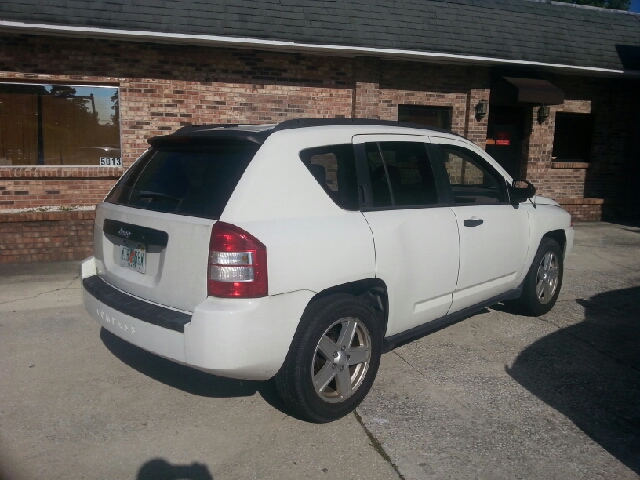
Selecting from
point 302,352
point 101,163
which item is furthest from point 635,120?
point 302,352

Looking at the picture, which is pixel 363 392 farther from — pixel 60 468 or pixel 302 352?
pixel 60 468

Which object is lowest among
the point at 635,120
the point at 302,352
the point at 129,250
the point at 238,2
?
the point at 302,352

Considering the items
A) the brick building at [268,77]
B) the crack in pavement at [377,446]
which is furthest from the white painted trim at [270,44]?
the crack in pavement at [377,446]

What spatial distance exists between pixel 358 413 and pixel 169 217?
69.1 inches

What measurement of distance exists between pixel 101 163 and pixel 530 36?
795 centimetres

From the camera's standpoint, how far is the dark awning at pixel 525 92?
1020 cm

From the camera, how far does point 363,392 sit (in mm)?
3717

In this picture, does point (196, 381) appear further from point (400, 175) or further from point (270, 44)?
point (270, 44)

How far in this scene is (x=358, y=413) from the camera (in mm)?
3691

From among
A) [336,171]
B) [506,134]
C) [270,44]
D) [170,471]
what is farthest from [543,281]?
[506,134]

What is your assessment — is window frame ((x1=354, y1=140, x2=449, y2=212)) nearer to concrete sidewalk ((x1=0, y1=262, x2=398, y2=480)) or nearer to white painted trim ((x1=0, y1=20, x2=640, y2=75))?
concrete sidewalk ((x1=0, y1=262, x2=398, y2=480))

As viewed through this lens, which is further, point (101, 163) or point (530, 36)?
point (530, 36)

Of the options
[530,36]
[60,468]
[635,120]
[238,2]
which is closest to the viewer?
[60,468]

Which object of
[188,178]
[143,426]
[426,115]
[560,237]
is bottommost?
[143,426]
